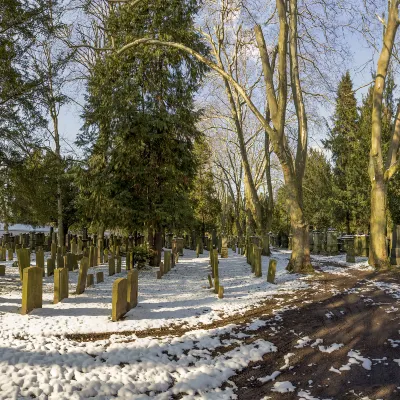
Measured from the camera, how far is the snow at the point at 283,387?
3.85 m

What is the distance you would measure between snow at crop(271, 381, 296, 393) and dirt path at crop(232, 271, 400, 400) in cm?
5

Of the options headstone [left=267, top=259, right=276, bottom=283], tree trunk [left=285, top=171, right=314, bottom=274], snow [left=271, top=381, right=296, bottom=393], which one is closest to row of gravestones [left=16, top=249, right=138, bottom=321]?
snow [left=271, top=381, right=296, bottom=393]

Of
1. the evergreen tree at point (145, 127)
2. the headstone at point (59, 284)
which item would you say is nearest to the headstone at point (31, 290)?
the headstone at point (59, 284)

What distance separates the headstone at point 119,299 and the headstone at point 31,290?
4.51 feet

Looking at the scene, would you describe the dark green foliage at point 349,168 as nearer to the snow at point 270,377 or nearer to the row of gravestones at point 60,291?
the row of gravestones at point 60,291

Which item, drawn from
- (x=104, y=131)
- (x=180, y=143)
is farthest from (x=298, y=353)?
(x=104, y=131)

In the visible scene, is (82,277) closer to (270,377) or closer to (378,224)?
(270,377)

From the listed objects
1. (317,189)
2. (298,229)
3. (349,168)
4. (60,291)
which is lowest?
(60,291)

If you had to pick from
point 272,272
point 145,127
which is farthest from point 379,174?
point 145,127

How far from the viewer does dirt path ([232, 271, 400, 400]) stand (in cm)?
381

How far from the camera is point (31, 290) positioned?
6199 millimetres

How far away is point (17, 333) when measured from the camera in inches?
199

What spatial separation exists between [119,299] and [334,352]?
3.30 metres

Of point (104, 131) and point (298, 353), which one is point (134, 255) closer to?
point (104, 131)
